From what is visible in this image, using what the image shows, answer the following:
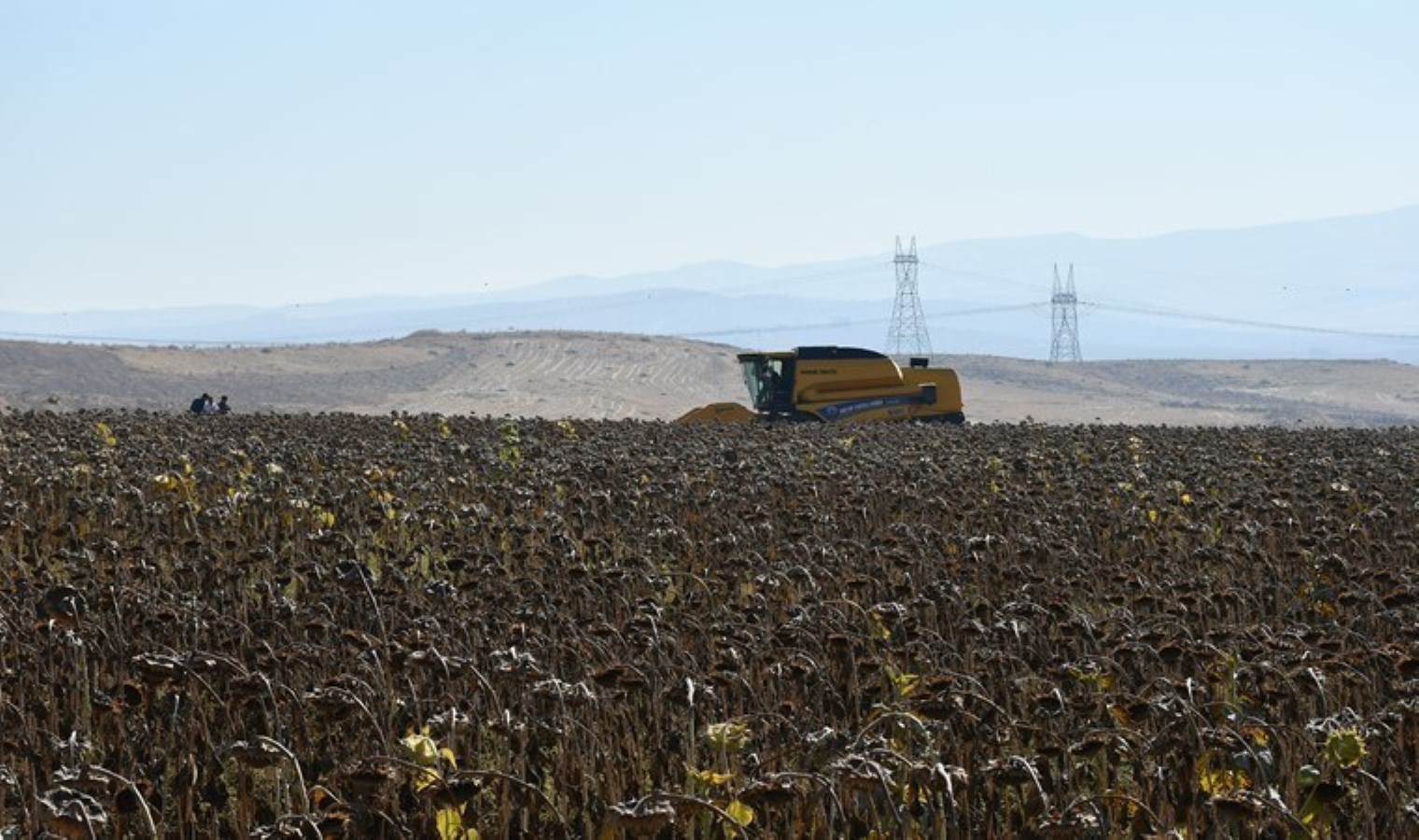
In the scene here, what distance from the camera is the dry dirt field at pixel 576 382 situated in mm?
131500

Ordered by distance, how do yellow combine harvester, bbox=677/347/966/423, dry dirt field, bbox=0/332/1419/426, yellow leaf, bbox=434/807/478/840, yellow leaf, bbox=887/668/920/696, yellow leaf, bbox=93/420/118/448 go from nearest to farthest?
yellow leaf, bbox=434/807/478/840, yellow leaf, bbox=887/668/920/696, yellow leaf, bbox=93/420/118/448, yellow combine harvester, bbox=677/347/966/423, dry dirt field, bbox=0/332/1419/426

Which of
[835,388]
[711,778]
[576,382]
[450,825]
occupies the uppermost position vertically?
[711,778]

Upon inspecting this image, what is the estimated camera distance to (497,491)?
23172 mm

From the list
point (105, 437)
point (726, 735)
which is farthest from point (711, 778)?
point (105, 437)

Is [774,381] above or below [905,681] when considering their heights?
above

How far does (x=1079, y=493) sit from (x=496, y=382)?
124 m

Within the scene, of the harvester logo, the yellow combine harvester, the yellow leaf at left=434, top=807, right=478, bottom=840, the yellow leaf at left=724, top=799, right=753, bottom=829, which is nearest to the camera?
the yellow leaf at left=724, top=799, right=753, bottom=829

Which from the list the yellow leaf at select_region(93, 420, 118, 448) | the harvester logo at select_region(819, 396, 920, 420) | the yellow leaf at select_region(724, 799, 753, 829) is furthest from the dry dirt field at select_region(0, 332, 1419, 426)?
the yellow leaf at select_region(724, 799, 753, 829)

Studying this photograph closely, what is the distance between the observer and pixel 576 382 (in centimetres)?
14462

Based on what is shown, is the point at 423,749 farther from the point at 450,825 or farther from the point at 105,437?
the point at 105,437

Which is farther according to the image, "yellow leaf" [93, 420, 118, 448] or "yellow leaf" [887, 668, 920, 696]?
"yellow leaf" [93, 420, 118, 448]

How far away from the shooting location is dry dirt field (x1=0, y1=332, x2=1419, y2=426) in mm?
131500

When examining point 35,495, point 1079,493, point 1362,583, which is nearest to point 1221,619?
point 1362,583

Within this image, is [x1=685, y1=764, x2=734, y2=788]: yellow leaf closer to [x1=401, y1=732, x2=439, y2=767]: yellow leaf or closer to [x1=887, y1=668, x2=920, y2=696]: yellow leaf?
[x1=401, y1=732, x2=439, y2=767]: yellow leaf
